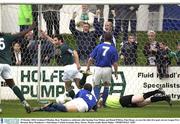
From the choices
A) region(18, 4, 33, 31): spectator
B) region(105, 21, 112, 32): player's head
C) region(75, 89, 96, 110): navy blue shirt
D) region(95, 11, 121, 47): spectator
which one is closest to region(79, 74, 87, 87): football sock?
region(95, 11, 121, 47): spectator

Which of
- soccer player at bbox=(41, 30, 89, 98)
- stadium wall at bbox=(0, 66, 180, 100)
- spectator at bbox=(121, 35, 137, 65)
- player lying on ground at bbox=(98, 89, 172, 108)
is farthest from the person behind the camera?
stadium wall at bbox=(0, 66, 180, 100)

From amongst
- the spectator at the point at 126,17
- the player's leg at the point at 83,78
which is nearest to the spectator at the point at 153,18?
the spectator at the point at 126,17

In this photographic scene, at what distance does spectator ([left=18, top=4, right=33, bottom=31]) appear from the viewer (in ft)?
56.5

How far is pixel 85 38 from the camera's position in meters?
17.4

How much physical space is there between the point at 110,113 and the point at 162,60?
2.80m

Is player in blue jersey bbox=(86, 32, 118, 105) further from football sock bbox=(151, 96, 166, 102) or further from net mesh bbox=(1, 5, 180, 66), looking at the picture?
football sock bbox=(151, 96, 166, 102)

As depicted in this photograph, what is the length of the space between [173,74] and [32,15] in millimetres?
3516

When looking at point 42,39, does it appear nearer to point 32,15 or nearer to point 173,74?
point 32,15

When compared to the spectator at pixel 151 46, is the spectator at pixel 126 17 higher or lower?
higher

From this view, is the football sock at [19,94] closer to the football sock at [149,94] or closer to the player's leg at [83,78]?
the player's leg at [83,78]

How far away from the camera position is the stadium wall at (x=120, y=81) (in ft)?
60.7

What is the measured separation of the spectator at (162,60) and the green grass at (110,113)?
74 cm

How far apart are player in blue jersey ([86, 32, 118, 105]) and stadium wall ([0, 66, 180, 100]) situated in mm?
693

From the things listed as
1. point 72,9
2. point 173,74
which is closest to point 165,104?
point 173,74
